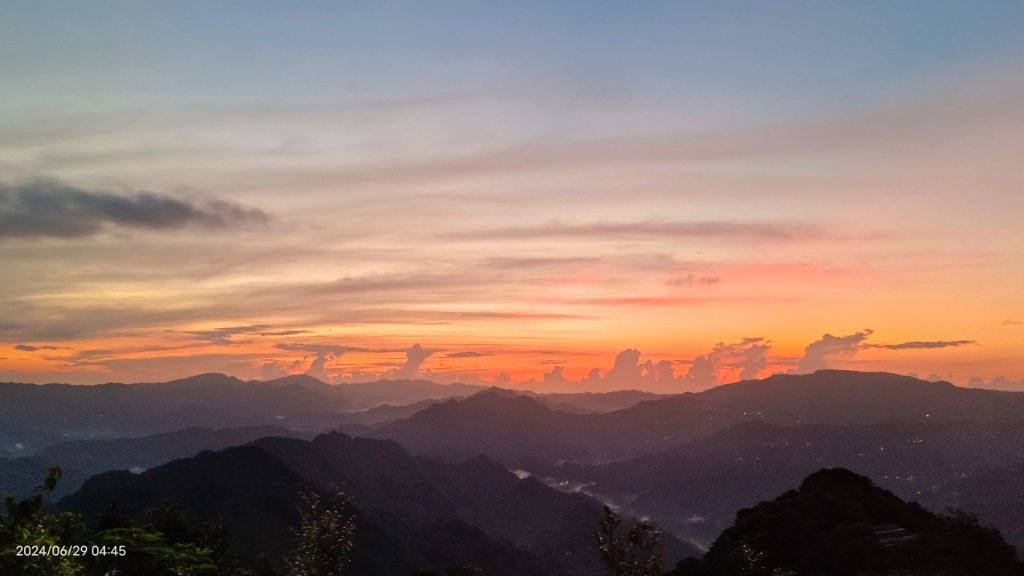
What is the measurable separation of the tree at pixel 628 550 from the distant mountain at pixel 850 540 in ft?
101

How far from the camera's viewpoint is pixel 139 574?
4284 centimetres

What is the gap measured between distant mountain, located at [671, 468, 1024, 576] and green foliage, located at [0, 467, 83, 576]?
84.8m

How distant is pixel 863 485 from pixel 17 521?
157870mm

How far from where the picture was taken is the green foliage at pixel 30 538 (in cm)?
2748

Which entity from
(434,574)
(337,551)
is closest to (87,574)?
(337,551)

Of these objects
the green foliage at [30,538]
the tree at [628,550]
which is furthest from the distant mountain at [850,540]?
the green foliage at [30,538]

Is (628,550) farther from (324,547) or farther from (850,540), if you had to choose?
(850,540)

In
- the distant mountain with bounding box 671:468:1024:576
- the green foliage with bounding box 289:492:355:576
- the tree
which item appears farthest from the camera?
the distant mountain with bounding box 671:468:1024:576

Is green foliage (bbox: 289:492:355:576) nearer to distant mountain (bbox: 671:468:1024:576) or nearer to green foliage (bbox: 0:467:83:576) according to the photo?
green foliage (bbox: 0:467:83:576)

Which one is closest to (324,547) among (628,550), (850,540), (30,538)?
(30,538)

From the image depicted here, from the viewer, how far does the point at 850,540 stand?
367 ft

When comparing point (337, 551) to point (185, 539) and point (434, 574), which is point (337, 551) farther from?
point (434, 574)

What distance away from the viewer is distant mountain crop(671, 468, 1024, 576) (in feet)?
313

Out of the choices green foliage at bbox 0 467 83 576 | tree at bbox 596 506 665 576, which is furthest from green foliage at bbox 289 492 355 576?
tree at bbox 596 506 665 576
